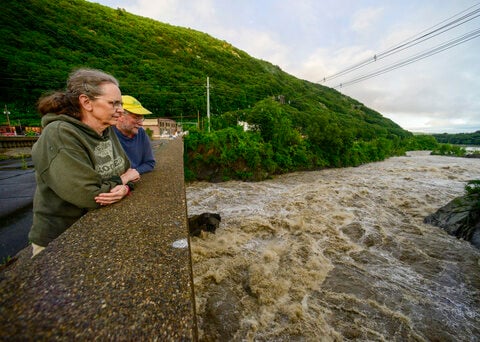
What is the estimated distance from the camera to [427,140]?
60562 millimetres

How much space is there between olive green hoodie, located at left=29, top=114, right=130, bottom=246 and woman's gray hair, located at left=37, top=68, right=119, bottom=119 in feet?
0.35

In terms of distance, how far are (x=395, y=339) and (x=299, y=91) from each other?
296ft

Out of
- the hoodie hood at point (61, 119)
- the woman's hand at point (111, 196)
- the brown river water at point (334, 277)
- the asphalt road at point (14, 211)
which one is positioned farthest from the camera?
the asphalt road at point (14, 211)

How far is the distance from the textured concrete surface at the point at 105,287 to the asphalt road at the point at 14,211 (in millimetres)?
3579

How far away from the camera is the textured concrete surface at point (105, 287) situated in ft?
2.69

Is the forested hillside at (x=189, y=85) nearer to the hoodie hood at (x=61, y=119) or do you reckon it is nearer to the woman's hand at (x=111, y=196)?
the woman's hand at (x=111, y=196)

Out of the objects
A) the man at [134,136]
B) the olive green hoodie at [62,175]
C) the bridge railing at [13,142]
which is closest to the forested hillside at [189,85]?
the man at [134,136]

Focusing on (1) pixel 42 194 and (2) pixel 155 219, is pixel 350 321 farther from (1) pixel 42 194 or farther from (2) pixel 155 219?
(1) pixel 42 194

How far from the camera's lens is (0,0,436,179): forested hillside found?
1697 cm

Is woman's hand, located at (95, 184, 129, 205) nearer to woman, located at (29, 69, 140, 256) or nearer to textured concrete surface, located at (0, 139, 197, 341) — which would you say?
woman, located at (29, 69, 140, 256)

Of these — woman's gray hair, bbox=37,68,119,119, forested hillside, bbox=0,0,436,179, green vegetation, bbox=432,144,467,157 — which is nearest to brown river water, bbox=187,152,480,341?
woman's gray hair, bbox=37,68,119,119

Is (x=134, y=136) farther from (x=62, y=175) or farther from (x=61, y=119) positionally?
(x=62, y=175)

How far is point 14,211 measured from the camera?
514 cm

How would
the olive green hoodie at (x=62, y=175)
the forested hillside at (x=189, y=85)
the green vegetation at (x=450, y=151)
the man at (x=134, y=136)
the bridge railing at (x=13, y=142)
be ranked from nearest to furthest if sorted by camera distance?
1. the olive green hoodie at (x=62, y=175)
2. the man at (x=134, y=136)
3. the forested hillside at (x=189, y=85)
4. the bridge railing at (x=13, y=142)
5. the green vegetation at (x=450, y=151)
